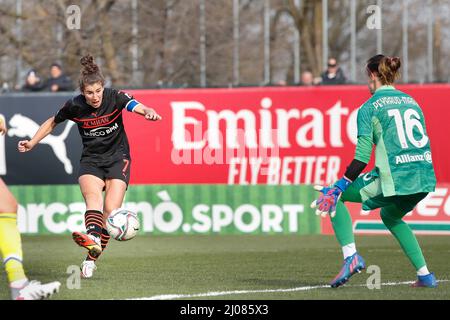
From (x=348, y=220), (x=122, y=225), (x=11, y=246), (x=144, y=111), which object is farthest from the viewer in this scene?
(x=122, y=225)

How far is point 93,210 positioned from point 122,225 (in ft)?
1.27

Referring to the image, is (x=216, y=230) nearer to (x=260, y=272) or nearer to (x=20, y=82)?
(x=260, y=272)

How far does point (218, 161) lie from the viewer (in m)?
20.6

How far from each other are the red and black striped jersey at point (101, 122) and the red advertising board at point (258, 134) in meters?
8.27

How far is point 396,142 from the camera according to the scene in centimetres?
1031

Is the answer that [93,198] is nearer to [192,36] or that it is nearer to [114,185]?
[114,185]

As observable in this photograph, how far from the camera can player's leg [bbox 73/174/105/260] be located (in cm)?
1157

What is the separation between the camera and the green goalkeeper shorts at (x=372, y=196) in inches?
411

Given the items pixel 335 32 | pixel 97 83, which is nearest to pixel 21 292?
pixel 97 83

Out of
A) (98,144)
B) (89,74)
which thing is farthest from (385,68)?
(98,144)

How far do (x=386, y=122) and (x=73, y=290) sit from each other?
121 inches

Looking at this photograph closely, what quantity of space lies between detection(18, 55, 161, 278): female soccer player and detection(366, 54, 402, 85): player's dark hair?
2.48m

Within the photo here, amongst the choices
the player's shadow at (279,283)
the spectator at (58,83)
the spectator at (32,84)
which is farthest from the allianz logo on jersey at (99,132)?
the spectator at (32,84)

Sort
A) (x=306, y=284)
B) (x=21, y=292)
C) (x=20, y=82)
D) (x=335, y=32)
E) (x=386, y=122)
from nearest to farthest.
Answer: (x=21, y=292) → (x=386, y=122) → (x=306, y=284) → (x=20, y=82) → (x=335, y=32)
